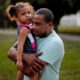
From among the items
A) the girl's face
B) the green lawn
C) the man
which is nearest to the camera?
the man

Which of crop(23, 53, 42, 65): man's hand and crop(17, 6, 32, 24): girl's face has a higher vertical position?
crop(17, 6, 32, 24): girl's face

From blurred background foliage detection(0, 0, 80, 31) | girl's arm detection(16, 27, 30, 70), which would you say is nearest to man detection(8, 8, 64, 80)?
girl's arm detection(16, 27, 30, 70)

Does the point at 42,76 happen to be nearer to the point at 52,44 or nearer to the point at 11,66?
the point at 52,44

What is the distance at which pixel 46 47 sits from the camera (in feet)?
14.9

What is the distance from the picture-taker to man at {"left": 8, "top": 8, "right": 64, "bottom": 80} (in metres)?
4.52

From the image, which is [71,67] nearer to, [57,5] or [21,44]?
[21,44]

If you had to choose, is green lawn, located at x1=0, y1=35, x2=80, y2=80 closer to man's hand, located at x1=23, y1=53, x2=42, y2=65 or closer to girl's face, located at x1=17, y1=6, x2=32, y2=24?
girl's face, located at x1=17, y1=6, x2=32, y2=24

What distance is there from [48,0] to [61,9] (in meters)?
1.46

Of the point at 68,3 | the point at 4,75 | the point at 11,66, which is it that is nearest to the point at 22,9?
the point at 4,75

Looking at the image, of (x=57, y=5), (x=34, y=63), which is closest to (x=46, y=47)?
(x=34, y=63)

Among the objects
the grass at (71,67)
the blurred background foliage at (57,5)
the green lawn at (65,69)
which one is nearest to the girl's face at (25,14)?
the green lawn at (65,69)

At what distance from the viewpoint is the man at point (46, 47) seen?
178 inches

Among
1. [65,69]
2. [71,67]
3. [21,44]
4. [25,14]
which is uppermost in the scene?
[25,14]

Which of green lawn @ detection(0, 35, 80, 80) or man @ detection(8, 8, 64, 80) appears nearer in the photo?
man @ detection(8, 8, 64, 80)
